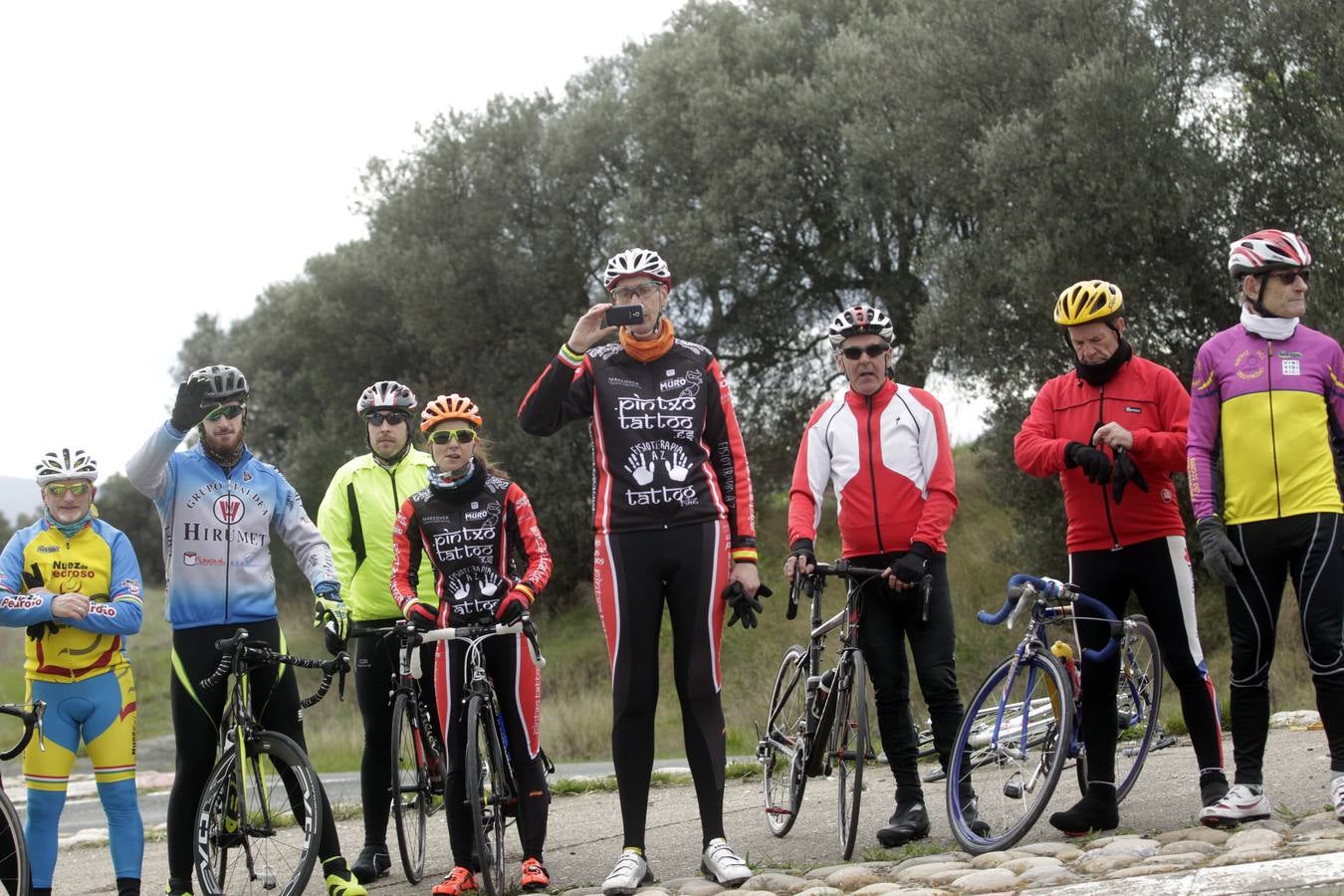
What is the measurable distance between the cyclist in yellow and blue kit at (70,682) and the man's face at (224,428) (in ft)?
2.72

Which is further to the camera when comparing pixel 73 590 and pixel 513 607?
pixel 73 590

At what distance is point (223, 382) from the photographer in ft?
22.0

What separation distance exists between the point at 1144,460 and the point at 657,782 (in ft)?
17.1

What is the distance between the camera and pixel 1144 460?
654cm

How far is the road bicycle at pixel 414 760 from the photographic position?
24.9 ft

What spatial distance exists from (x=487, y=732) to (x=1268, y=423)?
12.2 feet

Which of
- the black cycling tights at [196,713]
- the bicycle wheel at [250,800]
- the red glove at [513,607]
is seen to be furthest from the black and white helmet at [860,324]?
the bicycle wheel at [250,800]

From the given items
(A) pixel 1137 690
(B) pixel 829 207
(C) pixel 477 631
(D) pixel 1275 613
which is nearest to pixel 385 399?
(C) pixel 477 631

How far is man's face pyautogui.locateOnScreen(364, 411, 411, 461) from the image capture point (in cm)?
821

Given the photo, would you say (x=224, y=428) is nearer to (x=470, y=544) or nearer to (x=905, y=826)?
(x=470, y=544)

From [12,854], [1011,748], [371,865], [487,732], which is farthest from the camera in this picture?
[371,865]

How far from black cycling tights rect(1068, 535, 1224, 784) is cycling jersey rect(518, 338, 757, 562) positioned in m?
1.59

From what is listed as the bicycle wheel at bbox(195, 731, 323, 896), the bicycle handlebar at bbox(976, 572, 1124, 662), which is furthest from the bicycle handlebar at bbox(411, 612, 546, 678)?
the bicycle handlebar at bbox(976, 572, 1124, 662)

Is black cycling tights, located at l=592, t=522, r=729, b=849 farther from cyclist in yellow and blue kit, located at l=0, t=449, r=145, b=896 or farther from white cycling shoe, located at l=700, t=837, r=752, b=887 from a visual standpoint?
cyclist in yellow and blue kit, located at l=0, t=449, r=145, b=896
